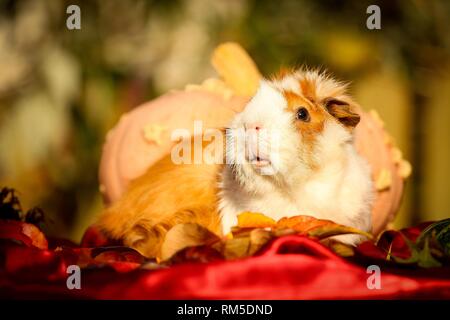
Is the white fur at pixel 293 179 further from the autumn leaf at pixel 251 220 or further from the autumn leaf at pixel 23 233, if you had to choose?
the autumn leaf at pixel 23 233

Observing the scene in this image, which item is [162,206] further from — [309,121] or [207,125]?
[309,121]

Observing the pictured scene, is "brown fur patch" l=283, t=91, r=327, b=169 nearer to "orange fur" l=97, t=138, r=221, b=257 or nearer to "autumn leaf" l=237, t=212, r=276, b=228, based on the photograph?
"autumn leaf" l=237, t=212, r=276, b=228

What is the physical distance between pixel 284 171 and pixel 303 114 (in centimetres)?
14

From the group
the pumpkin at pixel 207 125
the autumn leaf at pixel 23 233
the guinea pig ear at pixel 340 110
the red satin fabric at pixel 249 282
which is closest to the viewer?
the red satin fabric at pixel 249 282

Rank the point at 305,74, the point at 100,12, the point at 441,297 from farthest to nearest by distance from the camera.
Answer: the point at 100,12 < the point at 305,74 < the point at 441,297

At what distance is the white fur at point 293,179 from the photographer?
4.55 ft

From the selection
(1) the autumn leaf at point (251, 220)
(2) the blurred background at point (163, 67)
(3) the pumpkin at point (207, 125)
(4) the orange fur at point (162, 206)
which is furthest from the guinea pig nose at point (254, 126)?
(2) the blurred background at point (163, 67)

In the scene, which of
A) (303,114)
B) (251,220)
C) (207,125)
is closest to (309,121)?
(303,114)

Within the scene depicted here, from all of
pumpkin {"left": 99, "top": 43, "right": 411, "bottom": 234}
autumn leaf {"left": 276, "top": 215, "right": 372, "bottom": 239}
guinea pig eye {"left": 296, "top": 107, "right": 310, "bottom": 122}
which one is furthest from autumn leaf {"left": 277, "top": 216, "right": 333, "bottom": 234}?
pumpkin {"left": 99, "top": 43, "right": 411, "bottom": 234}

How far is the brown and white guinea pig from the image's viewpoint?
1.38 m

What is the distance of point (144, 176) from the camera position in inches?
73.9

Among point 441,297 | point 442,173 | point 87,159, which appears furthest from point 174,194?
point 442,173

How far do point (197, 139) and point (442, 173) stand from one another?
1.39m

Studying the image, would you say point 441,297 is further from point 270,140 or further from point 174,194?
point 174,194
